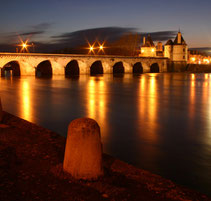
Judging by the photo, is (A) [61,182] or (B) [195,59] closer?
(A) [61,182]

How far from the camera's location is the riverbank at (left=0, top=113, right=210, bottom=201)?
410 cm

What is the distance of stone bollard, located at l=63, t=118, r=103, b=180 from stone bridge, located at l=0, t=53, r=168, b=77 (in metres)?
39.3

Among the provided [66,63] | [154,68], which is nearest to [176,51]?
[154,68]

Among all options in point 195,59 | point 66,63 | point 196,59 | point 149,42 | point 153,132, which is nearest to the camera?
point 153,132

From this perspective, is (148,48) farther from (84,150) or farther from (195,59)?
(84,150)

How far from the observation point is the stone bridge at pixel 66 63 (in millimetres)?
43562

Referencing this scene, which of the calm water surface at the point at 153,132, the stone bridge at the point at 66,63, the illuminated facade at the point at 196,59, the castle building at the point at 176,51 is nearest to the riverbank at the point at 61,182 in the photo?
the calm water surface at the point at 153,132

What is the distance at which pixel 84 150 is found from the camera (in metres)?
4.43

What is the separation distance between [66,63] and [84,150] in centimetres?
4634

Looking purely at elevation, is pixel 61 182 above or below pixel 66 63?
below

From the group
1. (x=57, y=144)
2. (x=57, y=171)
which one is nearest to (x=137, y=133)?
(x=57, y=144)

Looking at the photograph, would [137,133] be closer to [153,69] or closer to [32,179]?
[32,179]

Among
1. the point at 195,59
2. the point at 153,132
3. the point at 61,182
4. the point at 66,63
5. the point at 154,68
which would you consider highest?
the point at 195,59

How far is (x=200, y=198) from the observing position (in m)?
4.32
